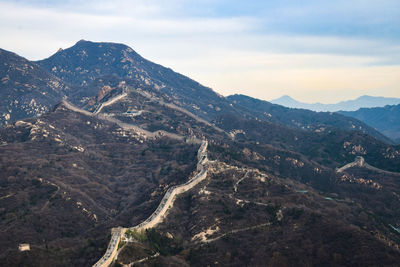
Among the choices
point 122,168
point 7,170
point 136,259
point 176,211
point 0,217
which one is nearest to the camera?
point 136,259

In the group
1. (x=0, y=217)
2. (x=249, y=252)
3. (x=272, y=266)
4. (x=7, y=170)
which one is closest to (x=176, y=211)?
(x=249, y=252)

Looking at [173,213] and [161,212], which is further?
[173,213]

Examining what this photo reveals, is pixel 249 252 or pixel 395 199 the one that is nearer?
pixel 249 252

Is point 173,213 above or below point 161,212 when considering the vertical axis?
below

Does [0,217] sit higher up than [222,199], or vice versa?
[222,199]

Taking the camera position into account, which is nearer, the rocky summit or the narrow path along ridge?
the narrow path along ridge

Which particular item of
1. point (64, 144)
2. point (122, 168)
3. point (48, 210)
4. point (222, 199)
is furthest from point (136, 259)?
point (64, 144)

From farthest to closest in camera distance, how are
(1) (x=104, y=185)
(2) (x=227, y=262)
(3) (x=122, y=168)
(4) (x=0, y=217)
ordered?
1. (3) (x=122, y=168)
2. (1) (x=104, y=185)
3. (4) (x=0, y=217)
4. (2) (x=227, y=262)

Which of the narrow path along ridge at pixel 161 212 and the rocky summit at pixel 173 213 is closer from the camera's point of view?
the narrow path along ridge at pixel 161 212

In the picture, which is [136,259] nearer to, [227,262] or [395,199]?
[227,262]
